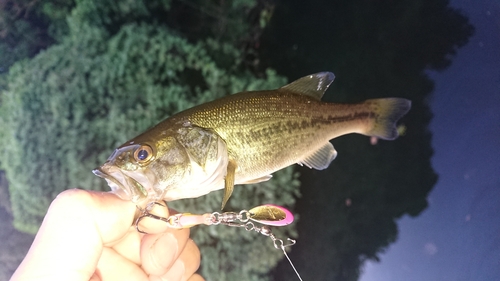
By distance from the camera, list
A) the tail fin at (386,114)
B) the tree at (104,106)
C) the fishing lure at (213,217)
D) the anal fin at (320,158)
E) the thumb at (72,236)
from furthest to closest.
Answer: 1. the tree at (104,106)
2. the tail fin at (386,114)
3. the anal fin at (320,158)
4. the fishing lure at (213,217)
5. the thumb at (72,236)

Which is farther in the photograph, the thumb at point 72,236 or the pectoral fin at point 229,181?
the pectoral fin at point 229,181

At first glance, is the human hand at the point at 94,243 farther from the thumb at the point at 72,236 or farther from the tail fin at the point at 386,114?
the tail fin at the point at 386,114

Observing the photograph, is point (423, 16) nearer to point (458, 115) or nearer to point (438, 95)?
point (438, 95)

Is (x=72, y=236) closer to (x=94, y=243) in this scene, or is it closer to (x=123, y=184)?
(x=94, y=243)

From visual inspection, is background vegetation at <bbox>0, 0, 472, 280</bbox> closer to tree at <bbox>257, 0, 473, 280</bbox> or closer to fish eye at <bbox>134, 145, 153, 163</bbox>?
tree at <bbox>257, 0, 473, 280</bbox>

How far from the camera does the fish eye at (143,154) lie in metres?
1.12

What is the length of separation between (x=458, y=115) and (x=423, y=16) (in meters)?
0.97

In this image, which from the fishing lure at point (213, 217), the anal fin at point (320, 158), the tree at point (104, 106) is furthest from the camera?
the tree at point (104, 106)

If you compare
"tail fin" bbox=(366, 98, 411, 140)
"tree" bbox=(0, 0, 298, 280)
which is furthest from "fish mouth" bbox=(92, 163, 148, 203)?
"tree" bbox=(0, 0, 298, 280)

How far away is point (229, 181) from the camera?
126cm

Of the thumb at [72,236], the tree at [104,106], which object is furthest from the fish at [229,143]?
the tree at [104,106]

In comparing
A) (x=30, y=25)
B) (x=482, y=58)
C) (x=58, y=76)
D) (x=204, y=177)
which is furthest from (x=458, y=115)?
(x=30, y=25)

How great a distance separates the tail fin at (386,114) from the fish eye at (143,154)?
1301 millimetres

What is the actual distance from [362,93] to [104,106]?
2405 millimetres
